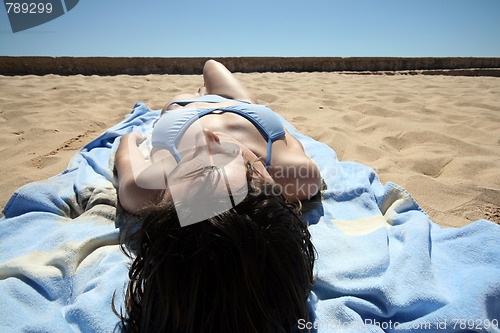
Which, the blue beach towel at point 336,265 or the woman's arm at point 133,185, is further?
the woman's arm at point 133,185

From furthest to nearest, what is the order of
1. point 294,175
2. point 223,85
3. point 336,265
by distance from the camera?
point 223,85 < point 294,175 < point 336,265

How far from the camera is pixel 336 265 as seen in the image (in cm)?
110

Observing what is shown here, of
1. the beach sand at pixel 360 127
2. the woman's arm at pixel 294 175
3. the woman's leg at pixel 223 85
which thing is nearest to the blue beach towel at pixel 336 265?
the woman's arm at pixel 294 175

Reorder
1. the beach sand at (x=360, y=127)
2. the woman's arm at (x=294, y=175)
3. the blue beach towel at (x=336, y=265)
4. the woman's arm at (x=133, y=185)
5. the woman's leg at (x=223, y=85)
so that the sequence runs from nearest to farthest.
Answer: the blue beach towel at (x=336, y=265) < the woman's arm at (x=133, y=185) < the woman's arm at (x=294, y=175) < the beach sand at (x=360, y=127) < the woman's leg at (x=223, y=85)

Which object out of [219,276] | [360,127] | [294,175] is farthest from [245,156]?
[360,127]

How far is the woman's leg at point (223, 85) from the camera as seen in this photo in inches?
92.4

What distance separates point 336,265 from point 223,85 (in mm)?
1788

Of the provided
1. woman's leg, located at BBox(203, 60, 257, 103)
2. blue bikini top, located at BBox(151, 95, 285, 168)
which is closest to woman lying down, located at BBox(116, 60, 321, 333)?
blue bikini top, located at BBox(151, 95, 285, 168)

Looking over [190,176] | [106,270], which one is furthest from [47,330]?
[190,176]

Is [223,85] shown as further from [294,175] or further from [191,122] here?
[294,175]

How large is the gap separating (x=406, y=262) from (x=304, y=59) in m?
6.71

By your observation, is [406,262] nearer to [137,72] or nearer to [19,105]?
[19,105]

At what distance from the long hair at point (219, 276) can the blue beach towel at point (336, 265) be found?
12cm

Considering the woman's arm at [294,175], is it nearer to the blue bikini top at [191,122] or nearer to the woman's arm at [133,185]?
the blue bikini top at [191,122]
